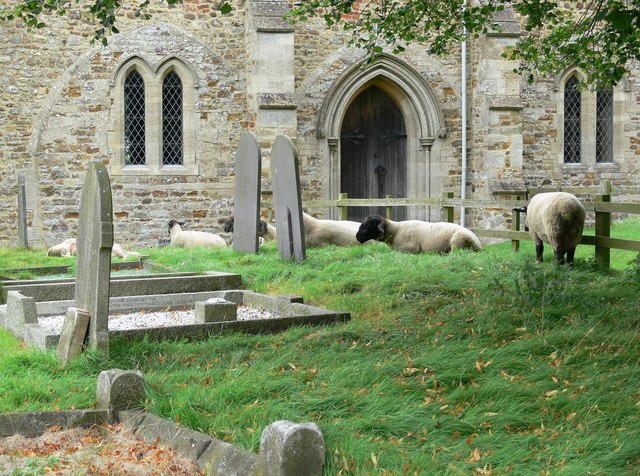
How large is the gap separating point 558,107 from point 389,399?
18.3 meters

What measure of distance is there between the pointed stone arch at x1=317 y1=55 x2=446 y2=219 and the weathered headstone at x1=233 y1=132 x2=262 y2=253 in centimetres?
612

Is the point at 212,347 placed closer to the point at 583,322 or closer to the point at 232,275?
the point at 583,322

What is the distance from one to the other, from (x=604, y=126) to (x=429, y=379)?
754 inches

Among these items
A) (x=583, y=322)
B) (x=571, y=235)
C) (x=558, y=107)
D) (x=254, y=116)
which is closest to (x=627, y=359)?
(x=583, y=322)

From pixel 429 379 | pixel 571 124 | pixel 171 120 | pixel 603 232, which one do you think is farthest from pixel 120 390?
pixel 571 124

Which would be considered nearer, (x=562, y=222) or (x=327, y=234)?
(x=562, y=222)

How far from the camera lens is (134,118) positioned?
67.4 feet

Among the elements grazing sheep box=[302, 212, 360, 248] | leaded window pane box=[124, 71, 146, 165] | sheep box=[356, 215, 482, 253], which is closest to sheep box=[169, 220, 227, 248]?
grazing sheep box=[302, 212, 360, 248]

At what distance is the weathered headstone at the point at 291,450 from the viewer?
14.2ft

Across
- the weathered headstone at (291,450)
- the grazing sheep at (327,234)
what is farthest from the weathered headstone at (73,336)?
the grazing sheep at (327,234)

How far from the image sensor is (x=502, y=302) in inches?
346

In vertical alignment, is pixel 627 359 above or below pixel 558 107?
below

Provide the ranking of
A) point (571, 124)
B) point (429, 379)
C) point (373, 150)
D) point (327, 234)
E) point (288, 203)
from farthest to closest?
point (571, 124), point (373, 150), point (327, 234), point (288, 203), point (429, 379)

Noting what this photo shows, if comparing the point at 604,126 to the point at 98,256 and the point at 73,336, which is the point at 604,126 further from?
the point at 73,336
